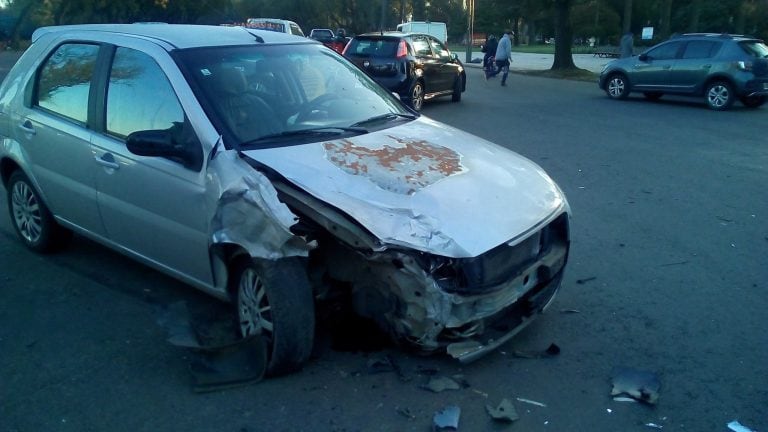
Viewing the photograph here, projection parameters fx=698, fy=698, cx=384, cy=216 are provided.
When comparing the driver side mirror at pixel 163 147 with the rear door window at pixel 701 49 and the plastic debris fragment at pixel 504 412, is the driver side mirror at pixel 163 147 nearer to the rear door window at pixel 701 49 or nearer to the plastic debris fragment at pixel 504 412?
the plastic debris fragment at pixel 504 412

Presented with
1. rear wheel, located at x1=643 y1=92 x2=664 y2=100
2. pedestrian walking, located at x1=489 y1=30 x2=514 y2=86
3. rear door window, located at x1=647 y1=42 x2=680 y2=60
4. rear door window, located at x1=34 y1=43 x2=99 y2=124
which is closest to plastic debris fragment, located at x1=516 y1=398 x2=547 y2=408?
rear door window, located at x1=34 y1=43 x2=99 y2=124

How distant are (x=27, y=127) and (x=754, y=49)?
16348 mm

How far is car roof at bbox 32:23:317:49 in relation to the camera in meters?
4.64

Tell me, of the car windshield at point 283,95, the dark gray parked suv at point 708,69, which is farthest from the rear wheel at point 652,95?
the car windshield at point 283,95

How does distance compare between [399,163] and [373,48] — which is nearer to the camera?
[399,163]

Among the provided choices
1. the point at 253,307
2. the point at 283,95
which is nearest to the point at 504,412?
the point at 253,307

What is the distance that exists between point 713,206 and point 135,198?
6034 millimetres

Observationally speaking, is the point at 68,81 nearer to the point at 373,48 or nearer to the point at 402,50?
Answer: the point at 402,50

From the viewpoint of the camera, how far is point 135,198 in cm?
446

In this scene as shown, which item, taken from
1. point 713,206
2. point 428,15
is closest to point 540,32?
point 428,15

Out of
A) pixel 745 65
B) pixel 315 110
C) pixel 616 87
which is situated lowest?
pixel 616 87

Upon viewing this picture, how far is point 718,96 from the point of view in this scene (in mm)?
16750

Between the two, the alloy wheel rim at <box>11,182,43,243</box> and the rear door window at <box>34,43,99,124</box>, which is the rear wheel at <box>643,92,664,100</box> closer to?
the rear door window at <box>34,43,99,124</box>

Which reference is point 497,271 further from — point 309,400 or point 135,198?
point 135,198
